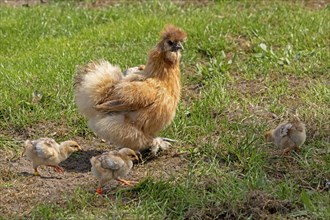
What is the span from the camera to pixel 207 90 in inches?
344

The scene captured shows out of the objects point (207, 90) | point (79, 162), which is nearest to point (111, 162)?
point (79, 162)


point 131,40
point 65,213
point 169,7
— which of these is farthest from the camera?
point 169,7

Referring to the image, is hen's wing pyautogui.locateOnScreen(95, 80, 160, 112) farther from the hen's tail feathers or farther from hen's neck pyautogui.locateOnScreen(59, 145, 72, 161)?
hen's neck pyautogui.locateOnScreen(59, 145, 72, 161)

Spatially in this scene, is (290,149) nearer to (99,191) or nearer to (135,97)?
(135,97)

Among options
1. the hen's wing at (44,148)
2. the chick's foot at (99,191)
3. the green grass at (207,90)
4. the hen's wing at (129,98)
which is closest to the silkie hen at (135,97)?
the hen's wing at (129,98)

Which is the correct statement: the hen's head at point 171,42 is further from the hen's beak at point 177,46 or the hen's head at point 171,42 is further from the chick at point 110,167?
the chick at point 110,167

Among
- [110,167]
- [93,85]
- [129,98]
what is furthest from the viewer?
[93,85]

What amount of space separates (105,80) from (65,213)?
1875 mm

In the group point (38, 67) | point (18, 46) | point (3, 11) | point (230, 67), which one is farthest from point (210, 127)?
point (3, 11)

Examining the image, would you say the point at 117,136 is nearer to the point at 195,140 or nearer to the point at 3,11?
the point at 195,140

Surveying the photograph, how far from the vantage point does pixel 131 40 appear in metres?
10.2

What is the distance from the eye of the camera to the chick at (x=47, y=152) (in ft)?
22.4

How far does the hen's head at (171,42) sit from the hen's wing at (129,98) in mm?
412

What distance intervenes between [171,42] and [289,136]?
1.54 meters
